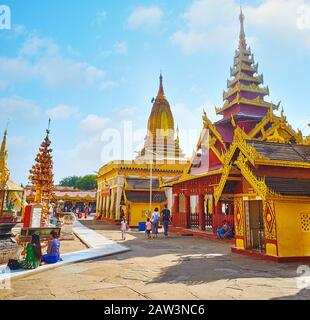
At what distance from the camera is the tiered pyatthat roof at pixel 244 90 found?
2377cm

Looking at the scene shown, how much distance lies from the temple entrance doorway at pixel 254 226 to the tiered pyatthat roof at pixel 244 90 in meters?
13.1

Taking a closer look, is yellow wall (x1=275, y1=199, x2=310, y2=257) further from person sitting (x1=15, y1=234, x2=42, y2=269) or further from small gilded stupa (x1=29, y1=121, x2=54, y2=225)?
small gilded stupa (x1=29, y1=121, x2=54, y2=225)

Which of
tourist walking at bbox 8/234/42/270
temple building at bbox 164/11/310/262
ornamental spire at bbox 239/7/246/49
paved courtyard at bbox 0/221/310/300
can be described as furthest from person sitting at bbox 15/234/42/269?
ornamental spire at bbox 239/7/246/49

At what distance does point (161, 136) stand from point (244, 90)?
19.8 meters

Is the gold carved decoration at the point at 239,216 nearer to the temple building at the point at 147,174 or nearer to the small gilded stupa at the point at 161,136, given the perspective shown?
the temple building at the point at 147,174

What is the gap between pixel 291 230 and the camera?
32.2ft

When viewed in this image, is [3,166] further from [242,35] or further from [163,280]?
[242,35]

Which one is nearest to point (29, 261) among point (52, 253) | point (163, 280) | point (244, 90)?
point (52, 253)

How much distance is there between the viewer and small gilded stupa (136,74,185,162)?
4029cm

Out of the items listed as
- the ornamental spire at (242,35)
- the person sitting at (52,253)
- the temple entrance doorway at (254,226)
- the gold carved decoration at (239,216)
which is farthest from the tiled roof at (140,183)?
the person sitting at (52,253)

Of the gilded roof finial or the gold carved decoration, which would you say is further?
the gilded roof finial
